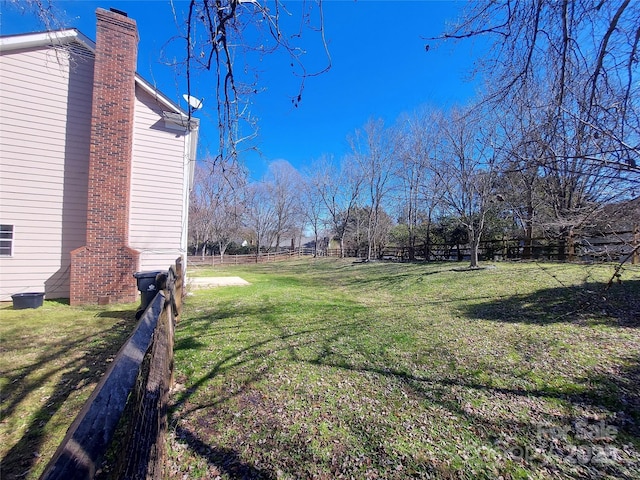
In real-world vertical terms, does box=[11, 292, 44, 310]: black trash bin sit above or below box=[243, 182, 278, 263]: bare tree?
below

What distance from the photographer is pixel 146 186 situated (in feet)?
28.3

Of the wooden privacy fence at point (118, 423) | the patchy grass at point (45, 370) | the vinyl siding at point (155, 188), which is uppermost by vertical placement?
the vinyl siding at point (155, 188)

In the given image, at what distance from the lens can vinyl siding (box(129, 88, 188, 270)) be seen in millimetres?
8508

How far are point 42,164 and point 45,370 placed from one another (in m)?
6.54

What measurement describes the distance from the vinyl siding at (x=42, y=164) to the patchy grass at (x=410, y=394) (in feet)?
15.6

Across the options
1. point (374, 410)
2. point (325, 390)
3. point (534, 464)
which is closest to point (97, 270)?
point (325, 390)

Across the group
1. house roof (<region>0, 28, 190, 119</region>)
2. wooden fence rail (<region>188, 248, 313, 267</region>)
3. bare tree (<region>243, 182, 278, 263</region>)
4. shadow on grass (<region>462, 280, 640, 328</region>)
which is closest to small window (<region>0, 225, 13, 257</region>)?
→ house roof (<region>0, 28, 190, 119</region>)

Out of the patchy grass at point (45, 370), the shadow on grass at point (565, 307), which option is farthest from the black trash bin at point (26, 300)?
the shadow on grass at point (565, 307)

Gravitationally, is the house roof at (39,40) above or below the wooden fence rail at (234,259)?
above

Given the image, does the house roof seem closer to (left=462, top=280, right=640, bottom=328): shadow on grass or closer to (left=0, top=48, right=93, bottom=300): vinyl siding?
(left=0, top=48, right=93, bottom=300): vinyl siding

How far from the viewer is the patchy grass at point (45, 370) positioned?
2.56 meters

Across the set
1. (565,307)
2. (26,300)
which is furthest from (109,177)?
(565,307)

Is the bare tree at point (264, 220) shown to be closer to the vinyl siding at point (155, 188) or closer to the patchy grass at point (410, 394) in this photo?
the vinyl siding at point (155, 188)

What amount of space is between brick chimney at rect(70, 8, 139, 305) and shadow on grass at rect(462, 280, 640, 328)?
369 inches
